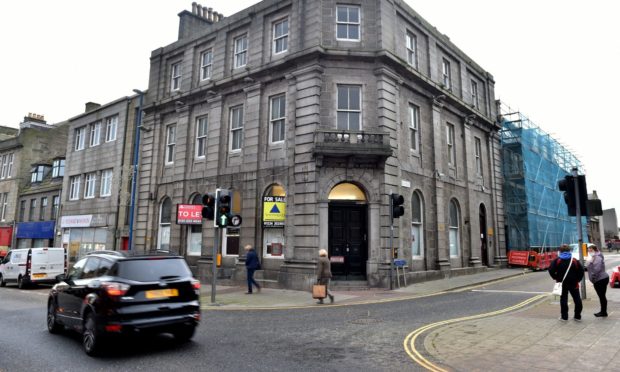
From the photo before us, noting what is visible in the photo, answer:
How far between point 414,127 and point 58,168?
28364mm

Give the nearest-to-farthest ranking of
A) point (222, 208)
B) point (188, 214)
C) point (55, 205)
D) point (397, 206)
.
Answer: point (222, 208) → point (397, 206) → point (188, 214) → point (55, 205)

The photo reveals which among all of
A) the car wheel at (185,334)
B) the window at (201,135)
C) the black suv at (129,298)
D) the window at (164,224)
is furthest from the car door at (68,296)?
the window at (164,224)

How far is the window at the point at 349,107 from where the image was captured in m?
16.8

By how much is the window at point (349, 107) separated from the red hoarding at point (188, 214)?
778 cm

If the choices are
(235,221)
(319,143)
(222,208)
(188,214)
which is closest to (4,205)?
(188,214)

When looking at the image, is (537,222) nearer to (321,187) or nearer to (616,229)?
(321,187)

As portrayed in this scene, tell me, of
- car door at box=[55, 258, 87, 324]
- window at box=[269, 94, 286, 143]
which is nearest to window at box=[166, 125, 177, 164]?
window at box=[269, 94, 286, 143]

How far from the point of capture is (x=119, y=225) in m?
24.9

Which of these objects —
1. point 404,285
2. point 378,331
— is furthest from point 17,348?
point 404,285

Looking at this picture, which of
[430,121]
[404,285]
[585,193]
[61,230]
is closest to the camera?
[585,193]

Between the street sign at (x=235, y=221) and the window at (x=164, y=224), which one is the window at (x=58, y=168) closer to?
the window at (x=164, y=224)

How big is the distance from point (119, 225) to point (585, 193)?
2423 cm

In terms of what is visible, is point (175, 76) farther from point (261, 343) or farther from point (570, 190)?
point (570, 190)

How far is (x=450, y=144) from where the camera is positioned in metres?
22.0
